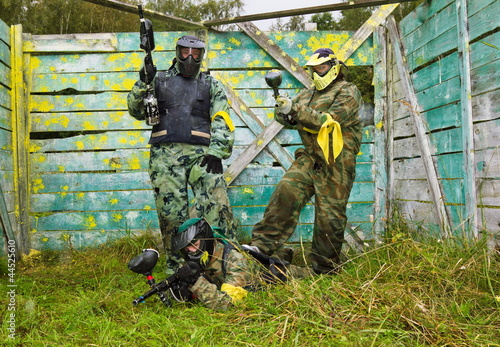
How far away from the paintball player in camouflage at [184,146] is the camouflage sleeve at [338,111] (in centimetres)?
61

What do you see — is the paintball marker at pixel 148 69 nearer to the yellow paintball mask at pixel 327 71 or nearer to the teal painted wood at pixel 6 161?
the yellow paintball mask at pixel 327 71

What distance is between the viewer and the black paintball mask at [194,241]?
9.29ft

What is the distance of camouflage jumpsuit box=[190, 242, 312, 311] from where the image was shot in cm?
268

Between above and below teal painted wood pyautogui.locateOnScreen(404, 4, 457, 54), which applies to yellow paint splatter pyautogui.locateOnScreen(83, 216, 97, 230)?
below

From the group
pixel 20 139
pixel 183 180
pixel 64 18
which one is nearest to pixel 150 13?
pixel 183 180

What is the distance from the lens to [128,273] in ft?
12.4

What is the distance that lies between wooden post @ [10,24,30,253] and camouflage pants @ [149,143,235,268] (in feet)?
5.34

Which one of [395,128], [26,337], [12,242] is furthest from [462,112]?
[12,242]

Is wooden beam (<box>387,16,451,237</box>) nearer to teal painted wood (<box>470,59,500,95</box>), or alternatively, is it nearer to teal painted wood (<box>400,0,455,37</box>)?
teal painted wood (<box>400,0,455,37</box>)

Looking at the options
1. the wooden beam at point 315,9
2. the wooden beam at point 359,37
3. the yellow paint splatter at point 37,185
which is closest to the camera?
Answer: the wooden beam at point 315,9

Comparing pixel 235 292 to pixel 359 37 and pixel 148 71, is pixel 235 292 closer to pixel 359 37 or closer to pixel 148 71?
pixel 148 71

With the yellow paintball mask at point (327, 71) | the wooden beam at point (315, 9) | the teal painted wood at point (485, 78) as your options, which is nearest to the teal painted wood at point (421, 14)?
the wooden beam at point (315, 9)

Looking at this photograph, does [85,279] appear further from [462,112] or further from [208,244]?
[462,112]

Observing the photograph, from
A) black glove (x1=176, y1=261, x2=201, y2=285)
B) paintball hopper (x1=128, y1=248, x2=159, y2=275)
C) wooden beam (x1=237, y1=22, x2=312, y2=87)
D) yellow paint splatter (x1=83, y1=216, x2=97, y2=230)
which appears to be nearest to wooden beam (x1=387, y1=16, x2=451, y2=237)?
wooden beam (x1=237, y1=22, x2=312, y2=87)
